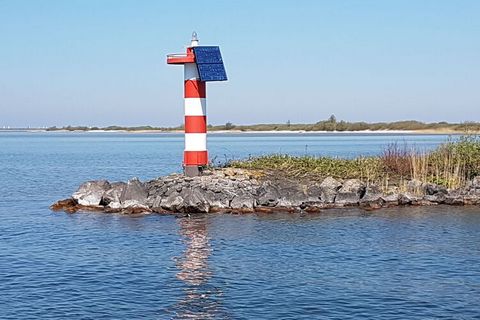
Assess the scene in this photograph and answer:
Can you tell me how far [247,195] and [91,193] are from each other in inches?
240

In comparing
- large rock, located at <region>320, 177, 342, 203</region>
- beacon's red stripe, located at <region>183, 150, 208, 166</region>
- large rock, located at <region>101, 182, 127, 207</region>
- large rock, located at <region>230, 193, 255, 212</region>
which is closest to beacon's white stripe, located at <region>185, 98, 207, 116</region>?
beacon's red stripe, located at <region>183, 150, 208, 166</region>

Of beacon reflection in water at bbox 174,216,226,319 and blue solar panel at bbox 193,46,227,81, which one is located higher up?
blue solar panel at bbox 193,46,227,81

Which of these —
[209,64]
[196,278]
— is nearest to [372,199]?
[209,64]

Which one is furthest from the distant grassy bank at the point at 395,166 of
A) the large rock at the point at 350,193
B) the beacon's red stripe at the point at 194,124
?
the beacon's red stripe at the point at 194,124

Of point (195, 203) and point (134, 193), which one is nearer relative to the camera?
point (195, 203)

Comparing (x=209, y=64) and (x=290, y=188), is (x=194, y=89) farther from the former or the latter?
(x=290, y=188)

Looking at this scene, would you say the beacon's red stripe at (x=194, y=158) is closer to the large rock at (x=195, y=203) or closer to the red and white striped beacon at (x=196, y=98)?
the red and white striped beacon at (x=196, y=98)

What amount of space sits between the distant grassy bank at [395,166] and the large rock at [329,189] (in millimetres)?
1592

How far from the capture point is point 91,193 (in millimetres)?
27906

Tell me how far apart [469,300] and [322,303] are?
283cm

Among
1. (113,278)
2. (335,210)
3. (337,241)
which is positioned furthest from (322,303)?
(335,210)

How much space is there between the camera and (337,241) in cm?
2033

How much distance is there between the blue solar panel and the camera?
27641 mm

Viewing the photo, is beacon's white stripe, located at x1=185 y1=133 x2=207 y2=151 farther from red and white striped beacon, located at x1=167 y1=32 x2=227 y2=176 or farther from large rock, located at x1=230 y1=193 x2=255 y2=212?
large rock, located at x1=230 y1=193 x2=255 y2=212
